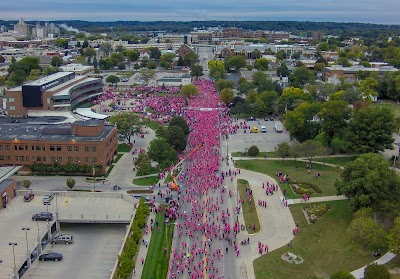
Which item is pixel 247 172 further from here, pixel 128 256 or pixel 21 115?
pixel 21 115

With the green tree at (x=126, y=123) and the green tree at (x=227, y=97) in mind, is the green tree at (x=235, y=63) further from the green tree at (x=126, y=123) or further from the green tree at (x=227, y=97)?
the green tree at (x=126, y=123)

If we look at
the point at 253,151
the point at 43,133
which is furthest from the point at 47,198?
the point at 253,151

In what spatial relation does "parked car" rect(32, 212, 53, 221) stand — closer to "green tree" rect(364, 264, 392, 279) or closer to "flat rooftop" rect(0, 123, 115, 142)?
"flat rooftop" rect(0, 123, 115, 142)

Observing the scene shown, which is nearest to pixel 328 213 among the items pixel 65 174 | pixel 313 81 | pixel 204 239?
pixel 204 239

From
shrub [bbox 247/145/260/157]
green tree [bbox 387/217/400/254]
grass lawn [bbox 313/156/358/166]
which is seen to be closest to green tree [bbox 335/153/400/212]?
green tree [bbox 387/217/400/254]

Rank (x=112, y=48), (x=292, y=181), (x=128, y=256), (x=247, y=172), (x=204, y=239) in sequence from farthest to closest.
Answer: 1. (x=112, y=48)
2. (x=247, y=172)
3. (x=292, y=181)
4. (x=204, y=239)
5. (x=128, y=256)

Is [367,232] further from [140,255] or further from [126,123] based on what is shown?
[126,123]
